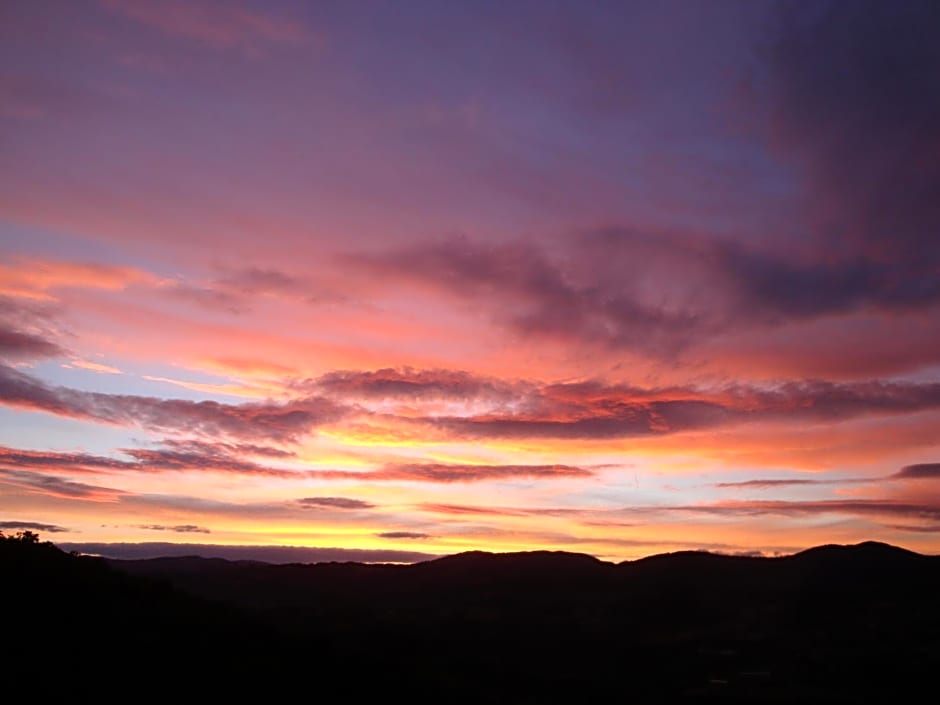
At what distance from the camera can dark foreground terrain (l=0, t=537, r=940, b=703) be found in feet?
82.2

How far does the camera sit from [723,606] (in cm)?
9662

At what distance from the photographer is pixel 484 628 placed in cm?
9419

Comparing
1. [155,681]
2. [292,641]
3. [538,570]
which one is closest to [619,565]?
[538,570]

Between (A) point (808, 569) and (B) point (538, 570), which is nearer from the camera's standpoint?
(A) point (808, 569)

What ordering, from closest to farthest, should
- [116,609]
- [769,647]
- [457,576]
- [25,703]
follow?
[25,703]
[116,609]
[769,647]
[457,576]

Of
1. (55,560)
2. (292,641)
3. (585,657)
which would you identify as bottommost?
(585,657)

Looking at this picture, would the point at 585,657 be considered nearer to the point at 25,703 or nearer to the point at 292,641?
the point at 292,641

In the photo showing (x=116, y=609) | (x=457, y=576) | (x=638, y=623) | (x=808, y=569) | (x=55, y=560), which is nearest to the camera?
(x=116, y=609)

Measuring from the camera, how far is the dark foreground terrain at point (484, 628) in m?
25.0

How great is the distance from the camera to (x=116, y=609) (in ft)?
92.4

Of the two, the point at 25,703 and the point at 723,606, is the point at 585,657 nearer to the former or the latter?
the point at 723,606

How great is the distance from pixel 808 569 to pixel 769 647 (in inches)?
1327

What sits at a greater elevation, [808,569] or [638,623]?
[808,569]

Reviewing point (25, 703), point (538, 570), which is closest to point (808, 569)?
point (538, 570)
